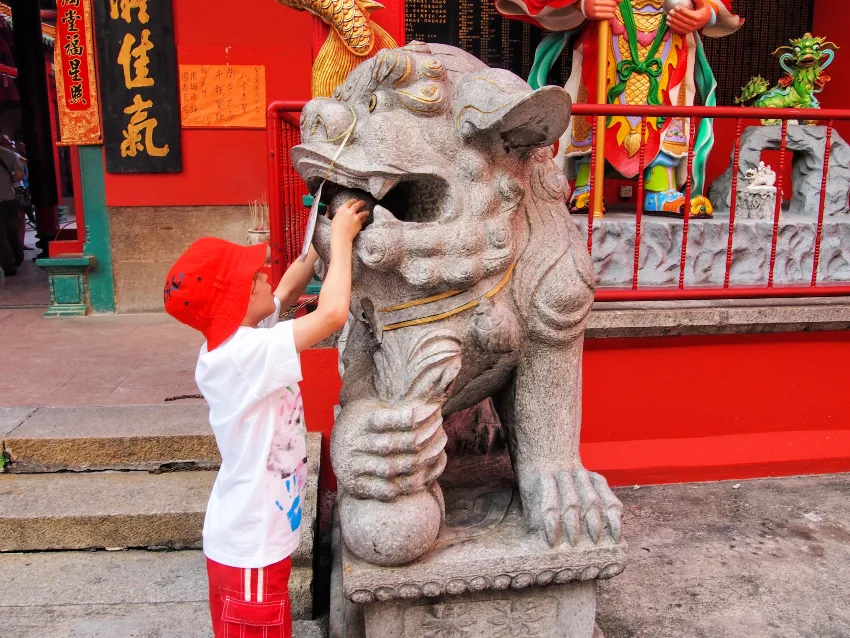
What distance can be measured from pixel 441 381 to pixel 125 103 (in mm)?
4572

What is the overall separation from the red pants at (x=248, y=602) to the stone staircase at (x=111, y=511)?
665mm

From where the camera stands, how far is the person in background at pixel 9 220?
7.43 meters

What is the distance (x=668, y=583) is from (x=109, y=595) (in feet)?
6.24

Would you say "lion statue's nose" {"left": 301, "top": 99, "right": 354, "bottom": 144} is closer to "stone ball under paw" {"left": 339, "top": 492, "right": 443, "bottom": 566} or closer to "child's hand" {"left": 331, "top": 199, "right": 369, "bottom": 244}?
"child's hand" {"left": 331, "top": 199, "right": 369, "bottom": 244}

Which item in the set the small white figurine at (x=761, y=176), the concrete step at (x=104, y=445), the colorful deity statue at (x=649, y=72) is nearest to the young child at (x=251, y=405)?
the concrete step at (x=104, y=445)

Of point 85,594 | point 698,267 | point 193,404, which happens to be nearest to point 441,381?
→ point 85,594

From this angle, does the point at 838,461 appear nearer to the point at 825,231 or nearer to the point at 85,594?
the point at 825,231

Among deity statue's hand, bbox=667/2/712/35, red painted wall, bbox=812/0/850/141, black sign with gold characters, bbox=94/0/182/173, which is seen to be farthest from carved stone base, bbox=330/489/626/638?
red painted wall, bbox=812/0/850/141

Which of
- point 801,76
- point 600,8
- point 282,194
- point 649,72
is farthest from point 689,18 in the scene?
point 282,194

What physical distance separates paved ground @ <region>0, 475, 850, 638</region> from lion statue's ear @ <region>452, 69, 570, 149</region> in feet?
5.04

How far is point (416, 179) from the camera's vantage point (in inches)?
68.3

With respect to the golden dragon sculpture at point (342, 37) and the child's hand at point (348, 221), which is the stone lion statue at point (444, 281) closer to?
the child's hand at point (348, 221)

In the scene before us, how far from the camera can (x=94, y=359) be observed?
4.27 m

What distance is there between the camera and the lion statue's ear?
166cm
